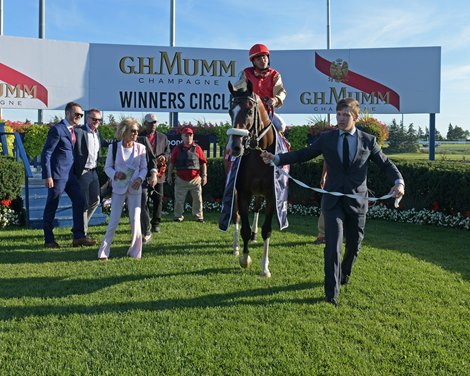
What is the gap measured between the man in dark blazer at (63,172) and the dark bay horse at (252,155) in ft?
9.19

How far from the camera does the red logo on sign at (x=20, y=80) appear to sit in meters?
15.2

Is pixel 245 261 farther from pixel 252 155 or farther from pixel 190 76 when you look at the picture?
pixel 190 76

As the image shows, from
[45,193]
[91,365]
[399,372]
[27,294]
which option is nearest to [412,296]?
[399,372]

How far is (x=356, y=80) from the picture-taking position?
18.2m

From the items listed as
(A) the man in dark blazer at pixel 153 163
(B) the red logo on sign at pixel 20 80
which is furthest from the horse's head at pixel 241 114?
(B) the red logo on sign at pixel 20 80

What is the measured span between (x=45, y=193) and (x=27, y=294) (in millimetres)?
4647

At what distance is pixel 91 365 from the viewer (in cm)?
344

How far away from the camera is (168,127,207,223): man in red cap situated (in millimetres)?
10141

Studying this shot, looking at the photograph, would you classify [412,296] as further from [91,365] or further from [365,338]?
[91,365]

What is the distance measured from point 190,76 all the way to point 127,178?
36.9 feet

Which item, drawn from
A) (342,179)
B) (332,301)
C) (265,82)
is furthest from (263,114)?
(332,301)

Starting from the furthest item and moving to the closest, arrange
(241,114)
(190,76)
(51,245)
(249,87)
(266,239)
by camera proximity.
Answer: (190,76) → (51,245) → (266,239) → (249,87) → (241,114)

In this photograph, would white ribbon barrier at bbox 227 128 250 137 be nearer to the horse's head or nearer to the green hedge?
the horse's head

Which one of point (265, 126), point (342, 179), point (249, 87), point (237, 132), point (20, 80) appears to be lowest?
point (342, 179)
